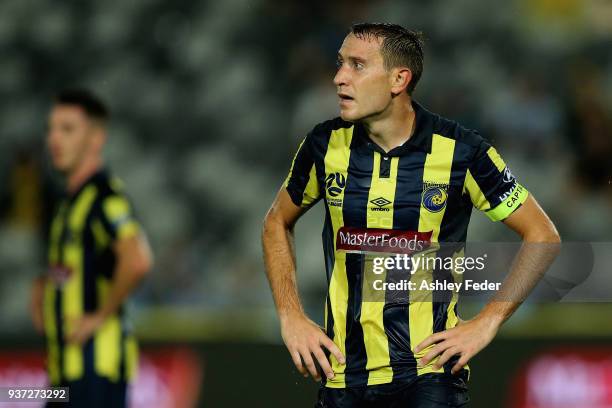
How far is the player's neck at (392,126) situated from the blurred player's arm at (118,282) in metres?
1.57

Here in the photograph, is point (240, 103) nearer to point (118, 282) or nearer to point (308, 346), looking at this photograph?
point (118, 282)

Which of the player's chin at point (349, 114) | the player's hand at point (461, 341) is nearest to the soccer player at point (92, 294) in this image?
the player's chin at point (349, 114)

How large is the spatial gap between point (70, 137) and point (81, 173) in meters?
0.20

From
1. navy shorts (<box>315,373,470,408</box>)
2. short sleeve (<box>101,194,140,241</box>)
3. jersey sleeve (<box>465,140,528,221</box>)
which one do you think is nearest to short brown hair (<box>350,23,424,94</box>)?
jersey sleeve (<box>465,140,528,221</box>)

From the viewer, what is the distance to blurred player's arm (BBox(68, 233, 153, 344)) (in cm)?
467

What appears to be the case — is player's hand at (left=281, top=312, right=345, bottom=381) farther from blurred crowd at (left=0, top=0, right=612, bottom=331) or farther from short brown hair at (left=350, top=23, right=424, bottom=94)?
blurred crowd at (left=0, top=0, right=612, bottom=331)

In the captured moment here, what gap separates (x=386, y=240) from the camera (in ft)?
11.3

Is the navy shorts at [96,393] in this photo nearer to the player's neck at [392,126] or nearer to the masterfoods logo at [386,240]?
the masterfoods logo at [386,240]

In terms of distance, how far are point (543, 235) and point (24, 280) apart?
423cm

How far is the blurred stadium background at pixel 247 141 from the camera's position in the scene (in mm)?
5887

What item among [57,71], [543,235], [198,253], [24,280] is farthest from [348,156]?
[57,71]

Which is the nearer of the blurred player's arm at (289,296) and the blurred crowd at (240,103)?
the blurred player's arm at (289,296)

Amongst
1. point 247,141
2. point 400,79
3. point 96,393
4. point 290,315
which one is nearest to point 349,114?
point 400,79

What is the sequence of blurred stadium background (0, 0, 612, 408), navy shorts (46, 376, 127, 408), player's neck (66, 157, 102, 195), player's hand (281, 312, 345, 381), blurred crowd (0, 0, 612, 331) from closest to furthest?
player's hand (281, 312, 345, 381), navy shorts (46, 376, 127, 408), player's neck (66, 157, 102, 195), blurred stadium background (0, 0, 612, 408), blurred crowd (0, 0, 612, 331)
